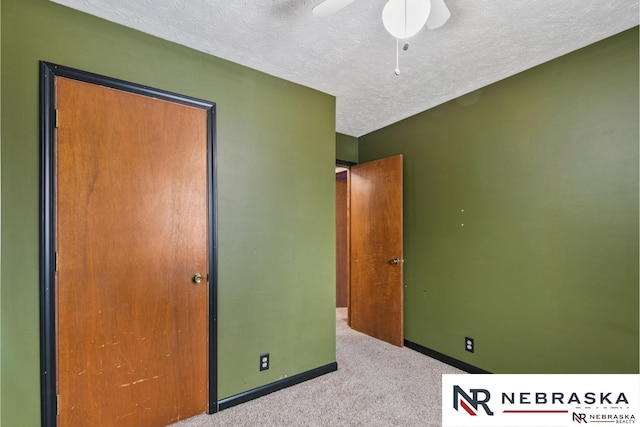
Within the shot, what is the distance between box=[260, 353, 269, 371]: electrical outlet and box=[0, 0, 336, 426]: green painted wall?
5 cm

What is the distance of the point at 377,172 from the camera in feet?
11.8

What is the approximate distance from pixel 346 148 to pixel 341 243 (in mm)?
1765

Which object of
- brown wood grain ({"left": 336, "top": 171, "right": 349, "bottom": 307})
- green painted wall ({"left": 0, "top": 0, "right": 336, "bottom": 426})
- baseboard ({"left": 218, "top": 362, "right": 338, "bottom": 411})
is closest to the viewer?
green painted wall ({"left": 0, "top": 0, "right": 336, "bottom": 426})

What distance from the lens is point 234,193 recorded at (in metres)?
2.29

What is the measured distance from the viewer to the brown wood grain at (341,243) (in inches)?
200

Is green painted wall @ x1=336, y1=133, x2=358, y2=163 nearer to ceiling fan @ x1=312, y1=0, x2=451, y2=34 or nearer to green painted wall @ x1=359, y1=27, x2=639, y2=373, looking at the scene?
green painted wall @ x1=359, y1=27, x2=639, y2=373

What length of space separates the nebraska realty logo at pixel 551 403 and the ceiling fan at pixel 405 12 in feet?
7.23

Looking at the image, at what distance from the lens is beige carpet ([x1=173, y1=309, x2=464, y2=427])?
81.5 inches

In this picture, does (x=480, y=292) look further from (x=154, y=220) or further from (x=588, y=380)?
(x=154, y=220)

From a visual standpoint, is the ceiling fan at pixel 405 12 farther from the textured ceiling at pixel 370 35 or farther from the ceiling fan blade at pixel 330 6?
the textured ceiling at pixel 370 35

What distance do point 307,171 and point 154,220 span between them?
1237 millimetres

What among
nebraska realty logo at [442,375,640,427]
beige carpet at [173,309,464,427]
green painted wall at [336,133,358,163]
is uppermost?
green painted wall at [336,133,358,163]

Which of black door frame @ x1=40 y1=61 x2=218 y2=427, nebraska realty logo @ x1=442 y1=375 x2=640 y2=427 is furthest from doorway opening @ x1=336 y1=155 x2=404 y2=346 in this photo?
black door frame @ x1=40 y1=61 x2=218 y2=427

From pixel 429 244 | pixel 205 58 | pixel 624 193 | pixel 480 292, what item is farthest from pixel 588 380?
pixel 205 58
